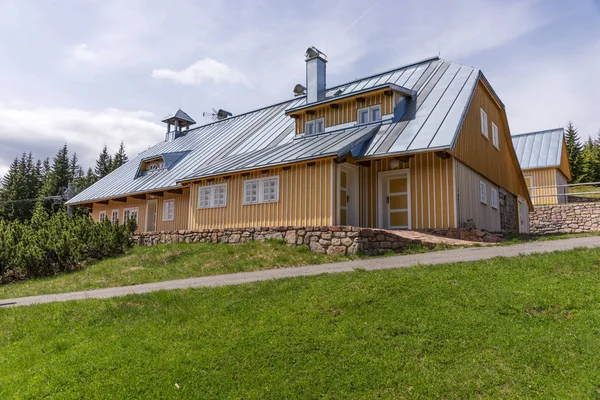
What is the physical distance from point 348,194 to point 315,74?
Result: 8.38 metres

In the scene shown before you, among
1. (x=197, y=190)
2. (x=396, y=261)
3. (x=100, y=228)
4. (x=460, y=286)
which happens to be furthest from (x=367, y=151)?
(x=100, y=228)

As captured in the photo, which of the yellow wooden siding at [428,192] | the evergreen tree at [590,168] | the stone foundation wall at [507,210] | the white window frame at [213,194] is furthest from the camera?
the evergreen tree at [590,168]

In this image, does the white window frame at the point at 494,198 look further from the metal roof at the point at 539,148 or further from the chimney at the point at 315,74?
the metal roof at the point at 539,148

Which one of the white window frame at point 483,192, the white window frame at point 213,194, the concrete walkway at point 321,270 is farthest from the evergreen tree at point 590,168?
the white window frame at point 213,194

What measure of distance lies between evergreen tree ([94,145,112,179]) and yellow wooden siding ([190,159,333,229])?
45167 millimetres

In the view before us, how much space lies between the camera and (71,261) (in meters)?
16.6

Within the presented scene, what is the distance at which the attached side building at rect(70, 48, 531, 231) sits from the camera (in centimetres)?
1417

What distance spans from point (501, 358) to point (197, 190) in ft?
49.0

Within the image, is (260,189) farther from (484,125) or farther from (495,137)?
(495,137)

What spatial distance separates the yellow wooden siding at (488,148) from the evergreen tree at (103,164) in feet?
158

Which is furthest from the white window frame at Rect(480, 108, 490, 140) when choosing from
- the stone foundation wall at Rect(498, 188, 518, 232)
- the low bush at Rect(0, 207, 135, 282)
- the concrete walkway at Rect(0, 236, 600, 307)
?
the low bush at Rect(0, 207, 135, 282)

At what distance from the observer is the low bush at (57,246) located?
53.9ft

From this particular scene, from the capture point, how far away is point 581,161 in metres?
39.4

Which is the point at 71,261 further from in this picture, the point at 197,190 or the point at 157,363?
the point at 157,363
